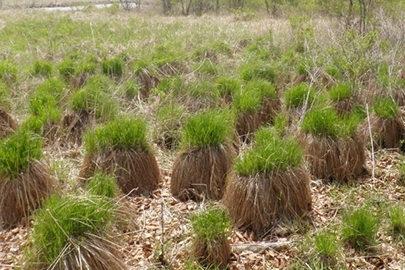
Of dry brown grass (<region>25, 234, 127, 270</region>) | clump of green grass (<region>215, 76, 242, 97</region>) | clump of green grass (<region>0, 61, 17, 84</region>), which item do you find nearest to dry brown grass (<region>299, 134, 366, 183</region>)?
clump of green grass (<region>215, 76, 242, 97</region>)

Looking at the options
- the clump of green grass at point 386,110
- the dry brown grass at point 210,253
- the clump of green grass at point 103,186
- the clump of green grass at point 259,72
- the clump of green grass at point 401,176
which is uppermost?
the clump of green grass at point 259,72

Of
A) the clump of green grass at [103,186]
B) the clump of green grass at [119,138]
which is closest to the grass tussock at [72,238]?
the clump of green grass at [103,186]

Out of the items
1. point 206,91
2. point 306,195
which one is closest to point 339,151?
point 306,195

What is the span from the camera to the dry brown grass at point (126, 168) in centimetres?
402

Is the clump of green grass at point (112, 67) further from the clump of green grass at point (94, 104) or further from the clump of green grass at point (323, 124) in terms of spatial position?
the clump of green grass at point (323, 124)

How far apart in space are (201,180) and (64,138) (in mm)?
2172

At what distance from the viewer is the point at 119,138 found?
4047 mm

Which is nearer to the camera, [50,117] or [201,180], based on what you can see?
[201,180]

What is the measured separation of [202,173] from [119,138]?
0.83 meters

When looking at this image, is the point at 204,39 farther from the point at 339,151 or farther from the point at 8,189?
the point at 8,189

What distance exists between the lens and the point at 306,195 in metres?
3.72

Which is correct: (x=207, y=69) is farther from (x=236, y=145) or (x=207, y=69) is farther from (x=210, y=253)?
(x=210, y=253)

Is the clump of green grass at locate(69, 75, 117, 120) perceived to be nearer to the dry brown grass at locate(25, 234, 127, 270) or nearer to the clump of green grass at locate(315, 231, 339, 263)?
the dry brown grass at locate(25, 234, 127, 270)

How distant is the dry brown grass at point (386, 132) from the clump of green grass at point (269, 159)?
169 centimetres
